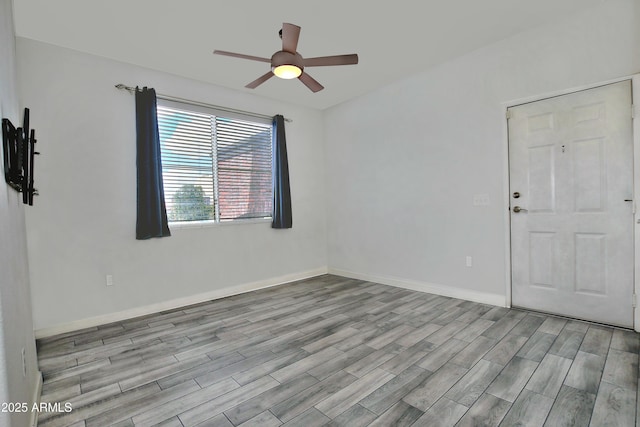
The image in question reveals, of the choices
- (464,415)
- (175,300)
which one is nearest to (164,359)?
(175,300)

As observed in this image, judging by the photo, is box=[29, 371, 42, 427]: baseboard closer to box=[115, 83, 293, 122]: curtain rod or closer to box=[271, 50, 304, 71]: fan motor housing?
box=[271, 50, 304, 71]: fan motor housing

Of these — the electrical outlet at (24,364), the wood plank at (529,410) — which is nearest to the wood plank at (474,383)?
the wood plank at (529,410)

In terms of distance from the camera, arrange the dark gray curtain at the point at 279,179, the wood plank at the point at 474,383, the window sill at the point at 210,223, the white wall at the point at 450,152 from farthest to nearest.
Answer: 1. the dark gray curtain at the point at 279,179
2. the window sill at the point at 210,223
3. the white wall at the point at 450,152
4. the wood plank at the point at 474,383

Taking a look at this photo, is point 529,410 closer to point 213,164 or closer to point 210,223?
point 210,223

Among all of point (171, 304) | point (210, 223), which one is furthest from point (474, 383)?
point (210, 223)

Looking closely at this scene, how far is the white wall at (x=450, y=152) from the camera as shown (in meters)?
2.89

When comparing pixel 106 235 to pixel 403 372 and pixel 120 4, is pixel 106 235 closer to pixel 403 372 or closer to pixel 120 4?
pixel 120 4

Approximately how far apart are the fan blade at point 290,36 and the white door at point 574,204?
8.10 ft

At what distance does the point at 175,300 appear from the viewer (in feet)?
12.5

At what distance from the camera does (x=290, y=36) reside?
7.63 feet

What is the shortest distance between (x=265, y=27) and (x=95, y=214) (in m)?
2.61

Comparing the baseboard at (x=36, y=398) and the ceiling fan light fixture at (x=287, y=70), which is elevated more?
the ceiling fan light fixture at (x=287, y=70)

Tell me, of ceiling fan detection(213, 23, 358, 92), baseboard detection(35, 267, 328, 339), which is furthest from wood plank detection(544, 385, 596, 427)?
baseboard detection(35, 267, 328, 339)

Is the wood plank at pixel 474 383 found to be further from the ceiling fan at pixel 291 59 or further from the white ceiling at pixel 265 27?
the white ceiling at pixel 265 27
